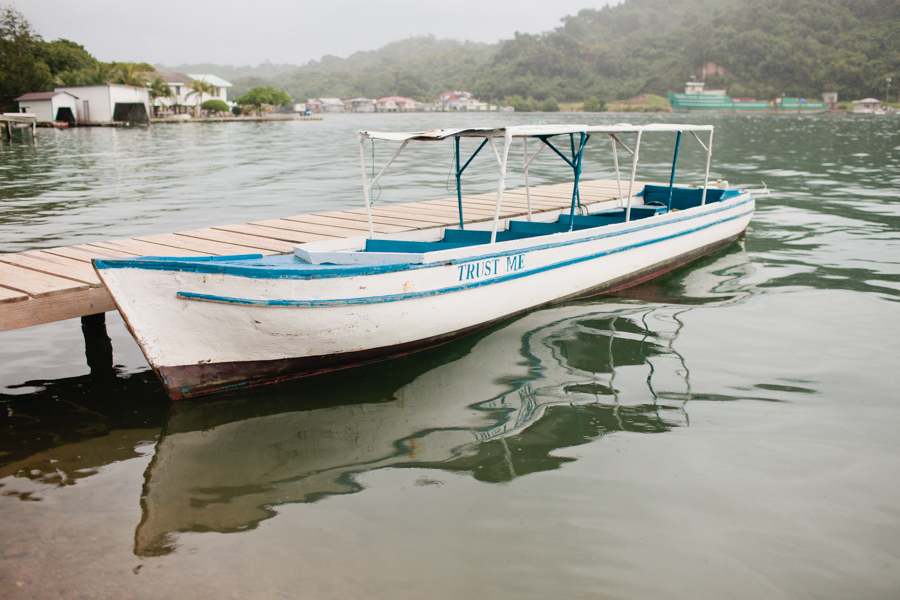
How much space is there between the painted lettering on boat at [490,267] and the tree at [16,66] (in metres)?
67.7

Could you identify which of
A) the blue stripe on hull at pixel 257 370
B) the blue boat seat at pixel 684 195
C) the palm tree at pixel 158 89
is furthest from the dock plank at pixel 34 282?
the palm tree at pixel 158 89

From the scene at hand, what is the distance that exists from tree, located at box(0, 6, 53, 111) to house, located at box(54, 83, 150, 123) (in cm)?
210

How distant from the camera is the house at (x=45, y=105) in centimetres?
5788

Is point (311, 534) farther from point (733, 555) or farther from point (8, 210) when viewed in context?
point (8, 210)

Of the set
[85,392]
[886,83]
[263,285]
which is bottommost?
[85,392]

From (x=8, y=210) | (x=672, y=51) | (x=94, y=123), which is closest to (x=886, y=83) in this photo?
(x=672, y=51)

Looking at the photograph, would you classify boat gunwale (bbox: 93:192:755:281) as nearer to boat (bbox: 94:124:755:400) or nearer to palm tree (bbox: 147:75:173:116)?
boat (bbox: 94:124:755:400)

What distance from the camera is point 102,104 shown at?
61.7 meters

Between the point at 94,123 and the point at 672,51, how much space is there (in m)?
136

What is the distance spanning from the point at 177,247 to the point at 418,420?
12.6 feet

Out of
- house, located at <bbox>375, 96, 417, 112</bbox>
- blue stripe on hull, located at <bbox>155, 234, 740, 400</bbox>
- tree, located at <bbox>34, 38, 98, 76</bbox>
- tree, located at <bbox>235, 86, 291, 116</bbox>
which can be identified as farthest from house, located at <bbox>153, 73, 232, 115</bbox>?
house, located at <bbox>375, 96, 417, 112</bbox>

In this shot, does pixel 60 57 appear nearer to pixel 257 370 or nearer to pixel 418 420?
pixel 257 370

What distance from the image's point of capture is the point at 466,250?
6.16 m

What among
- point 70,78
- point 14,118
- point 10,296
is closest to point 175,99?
point 70,78
